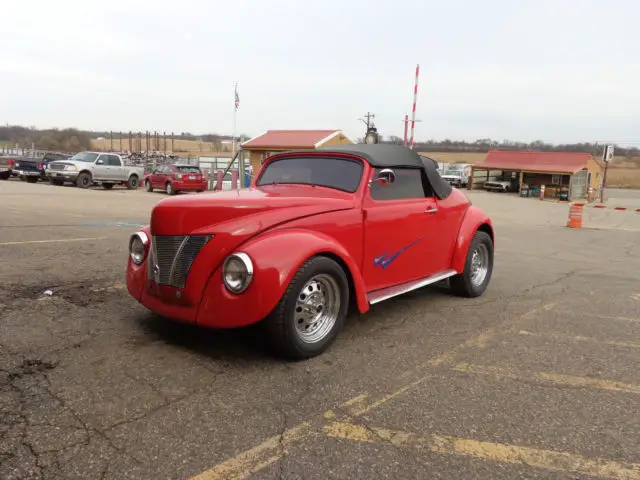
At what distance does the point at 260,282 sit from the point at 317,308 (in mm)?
703

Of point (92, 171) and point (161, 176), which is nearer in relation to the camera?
point (161, 176)

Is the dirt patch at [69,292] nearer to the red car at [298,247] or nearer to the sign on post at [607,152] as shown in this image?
the red car at [298,247]

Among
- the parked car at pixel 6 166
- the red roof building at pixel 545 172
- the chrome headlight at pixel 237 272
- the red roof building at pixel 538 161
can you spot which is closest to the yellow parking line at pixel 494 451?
the chrome headlight at pixel 237 272

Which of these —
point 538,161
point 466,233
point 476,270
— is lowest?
point 476,270

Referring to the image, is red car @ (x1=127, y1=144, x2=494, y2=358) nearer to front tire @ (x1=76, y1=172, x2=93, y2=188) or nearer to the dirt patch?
the dirt patch

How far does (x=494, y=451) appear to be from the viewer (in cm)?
254

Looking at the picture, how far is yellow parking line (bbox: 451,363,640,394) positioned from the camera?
3.38m

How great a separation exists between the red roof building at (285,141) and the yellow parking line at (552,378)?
24.2 m

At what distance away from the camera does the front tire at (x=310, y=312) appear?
11.3ft

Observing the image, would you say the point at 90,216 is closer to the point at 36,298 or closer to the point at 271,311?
the point at 36,298

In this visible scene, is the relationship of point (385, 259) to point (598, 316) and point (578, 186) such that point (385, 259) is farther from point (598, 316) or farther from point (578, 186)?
point (578, 186)

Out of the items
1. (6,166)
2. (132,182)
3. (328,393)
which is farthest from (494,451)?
(6,166)

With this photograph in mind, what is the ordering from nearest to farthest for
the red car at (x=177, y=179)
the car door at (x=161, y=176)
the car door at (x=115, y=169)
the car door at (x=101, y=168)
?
the red car at (x=177, y=179), the car door at (x=161, y=176), the car door at (x=101, y=168), the car door at (x=115, y=169)

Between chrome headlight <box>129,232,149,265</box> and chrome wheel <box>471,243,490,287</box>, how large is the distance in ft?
12.3
